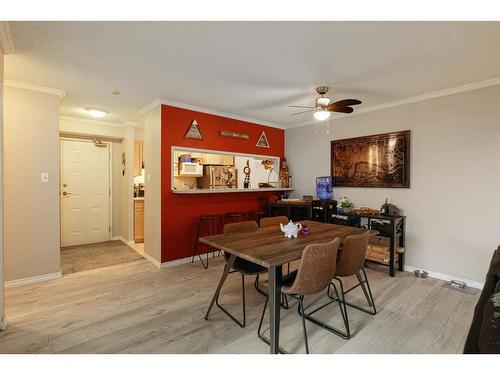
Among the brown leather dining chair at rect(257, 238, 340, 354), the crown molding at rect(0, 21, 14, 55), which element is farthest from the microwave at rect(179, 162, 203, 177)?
the brown leather dining chair at rect(257, 238, 340, 354)

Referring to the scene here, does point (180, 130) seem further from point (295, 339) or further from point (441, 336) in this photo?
point (441, 336)

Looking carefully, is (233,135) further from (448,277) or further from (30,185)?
(448,277)

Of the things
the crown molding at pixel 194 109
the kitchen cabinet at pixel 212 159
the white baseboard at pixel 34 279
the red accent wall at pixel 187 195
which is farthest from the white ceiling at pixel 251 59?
the white baseboard at pixel 34 279

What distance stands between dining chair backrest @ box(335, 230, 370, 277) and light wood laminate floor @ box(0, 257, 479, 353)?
47 centimetres

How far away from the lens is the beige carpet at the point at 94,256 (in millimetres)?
3527

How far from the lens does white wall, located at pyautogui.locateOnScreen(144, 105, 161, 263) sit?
11.3 ft

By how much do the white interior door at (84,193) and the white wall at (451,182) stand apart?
4970mm

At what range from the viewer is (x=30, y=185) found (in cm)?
289

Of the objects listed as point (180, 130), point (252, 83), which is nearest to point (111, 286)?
point (180, 130)

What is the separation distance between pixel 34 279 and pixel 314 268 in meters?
3.31

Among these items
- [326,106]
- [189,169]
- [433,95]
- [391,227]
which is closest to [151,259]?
[189,169]

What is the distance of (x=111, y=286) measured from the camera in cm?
286

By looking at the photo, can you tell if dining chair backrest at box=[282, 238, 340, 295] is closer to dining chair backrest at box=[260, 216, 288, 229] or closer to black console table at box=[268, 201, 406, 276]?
dining chair backrest at box=[260, 216, 288, 229]
